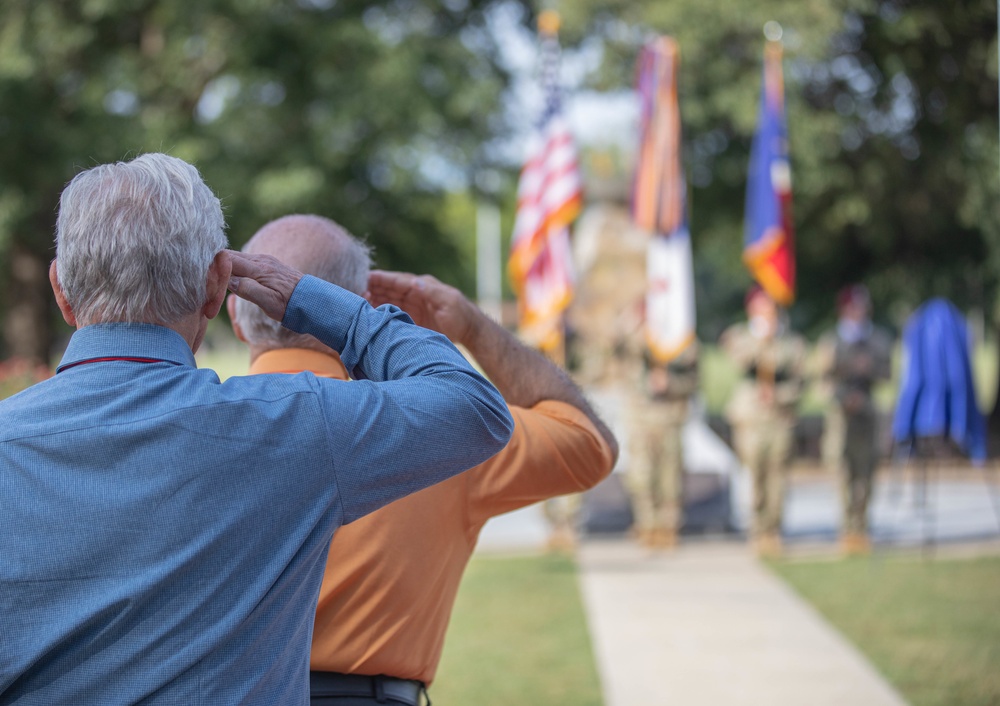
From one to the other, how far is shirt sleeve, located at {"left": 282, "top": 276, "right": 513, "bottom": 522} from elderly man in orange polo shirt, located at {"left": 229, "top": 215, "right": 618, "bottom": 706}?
1.43 feet

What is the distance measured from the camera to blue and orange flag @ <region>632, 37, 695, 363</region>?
9562mm

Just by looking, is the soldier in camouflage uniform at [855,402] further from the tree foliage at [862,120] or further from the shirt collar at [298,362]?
the shirt collar at [298,362]

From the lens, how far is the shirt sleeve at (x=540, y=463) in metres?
2.08

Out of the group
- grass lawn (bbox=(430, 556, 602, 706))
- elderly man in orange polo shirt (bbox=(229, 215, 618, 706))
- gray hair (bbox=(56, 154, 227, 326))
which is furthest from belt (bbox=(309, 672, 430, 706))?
grass lawn (bbox=(430, 556, 602, 706))

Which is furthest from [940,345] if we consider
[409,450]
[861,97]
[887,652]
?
[861,97]

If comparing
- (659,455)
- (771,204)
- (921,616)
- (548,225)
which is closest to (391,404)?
(921,616)

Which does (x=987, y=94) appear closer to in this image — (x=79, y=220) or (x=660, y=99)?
(x=660, y=99)

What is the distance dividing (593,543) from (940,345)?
11.8 feet

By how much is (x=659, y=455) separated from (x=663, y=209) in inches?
92.8

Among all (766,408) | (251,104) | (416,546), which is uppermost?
(251,104)

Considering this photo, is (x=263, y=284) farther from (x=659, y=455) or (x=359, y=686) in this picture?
(x=659, y=455)

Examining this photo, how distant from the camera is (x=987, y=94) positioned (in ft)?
49.9

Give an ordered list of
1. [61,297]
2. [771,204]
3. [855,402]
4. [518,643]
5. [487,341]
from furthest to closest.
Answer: [771,204] < [855,402] < [518,643] < [487,341] < [61,297]

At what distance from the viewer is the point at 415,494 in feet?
6.41
